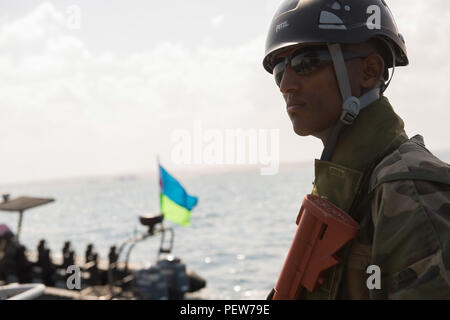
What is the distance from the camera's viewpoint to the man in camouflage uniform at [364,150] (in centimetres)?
141

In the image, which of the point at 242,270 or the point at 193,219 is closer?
the point at 242,270

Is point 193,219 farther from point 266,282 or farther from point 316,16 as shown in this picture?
point 316,16

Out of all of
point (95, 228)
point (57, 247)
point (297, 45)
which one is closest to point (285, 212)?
point (95, 228)

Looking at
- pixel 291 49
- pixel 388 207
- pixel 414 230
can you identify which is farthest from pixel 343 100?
pixel 414 230

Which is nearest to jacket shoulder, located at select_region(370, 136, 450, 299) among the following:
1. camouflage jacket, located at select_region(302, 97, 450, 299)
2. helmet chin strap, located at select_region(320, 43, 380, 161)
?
camouflage jacket, located at select_region(302, 97, 450, 299)

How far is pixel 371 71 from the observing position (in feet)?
7.07

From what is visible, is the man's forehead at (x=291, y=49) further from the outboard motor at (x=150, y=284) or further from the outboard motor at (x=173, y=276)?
the outboard motor at (x=173, y=276)

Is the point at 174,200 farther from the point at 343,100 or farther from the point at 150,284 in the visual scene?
the point at 343,100

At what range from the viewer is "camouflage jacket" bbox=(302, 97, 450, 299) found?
1.38m

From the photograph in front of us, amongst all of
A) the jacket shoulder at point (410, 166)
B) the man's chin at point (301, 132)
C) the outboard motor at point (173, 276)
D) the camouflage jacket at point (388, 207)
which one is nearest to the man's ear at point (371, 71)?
the camouflage jacket at point (388, 207)

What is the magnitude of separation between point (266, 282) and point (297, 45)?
26.0 m

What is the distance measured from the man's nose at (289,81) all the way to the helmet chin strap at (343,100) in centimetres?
22

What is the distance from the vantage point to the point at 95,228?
74.6 metres

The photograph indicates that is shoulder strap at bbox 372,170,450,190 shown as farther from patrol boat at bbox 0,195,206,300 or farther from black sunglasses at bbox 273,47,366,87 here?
patrol boat at bbox 0,195,206,300
